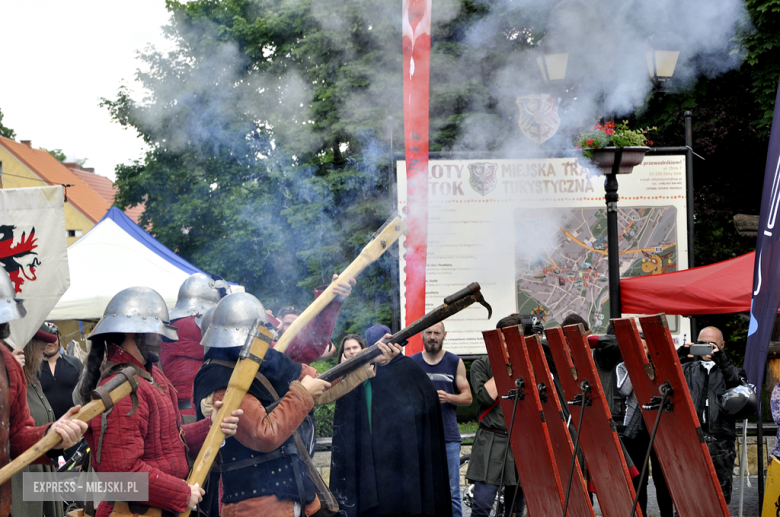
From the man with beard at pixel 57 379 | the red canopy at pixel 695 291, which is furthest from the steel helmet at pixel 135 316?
the red canopy at pixel 695 291

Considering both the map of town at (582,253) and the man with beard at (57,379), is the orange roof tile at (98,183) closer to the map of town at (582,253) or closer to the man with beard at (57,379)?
the map of town at (582,253)

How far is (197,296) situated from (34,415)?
1.89 metres

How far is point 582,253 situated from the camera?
8.90m

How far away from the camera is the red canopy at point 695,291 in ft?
23.9

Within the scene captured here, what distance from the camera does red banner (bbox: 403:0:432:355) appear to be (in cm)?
638

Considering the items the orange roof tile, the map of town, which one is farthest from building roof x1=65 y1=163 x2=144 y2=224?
the map of town

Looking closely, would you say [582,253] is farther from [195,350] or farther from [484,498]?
[195,350]

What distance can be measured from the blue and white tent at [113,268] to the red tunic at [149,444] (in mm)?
6135

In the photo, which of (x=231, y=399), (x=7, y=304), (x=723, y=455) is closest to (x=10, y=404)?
(x=7, y=304)

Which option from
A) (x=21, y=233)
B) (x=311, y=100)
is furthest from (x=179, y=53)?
(x=21, y=233)

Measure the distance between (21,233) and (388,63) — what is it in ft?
21.5

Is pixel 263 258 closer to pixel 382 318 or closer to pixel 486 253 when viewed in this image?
pixel 382 318

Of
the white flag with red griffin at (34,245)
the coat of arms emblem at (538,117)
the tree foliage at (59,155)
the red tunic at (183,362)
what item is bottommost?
the red tunic at (183,362)

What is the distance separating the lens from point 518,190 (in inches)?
347
